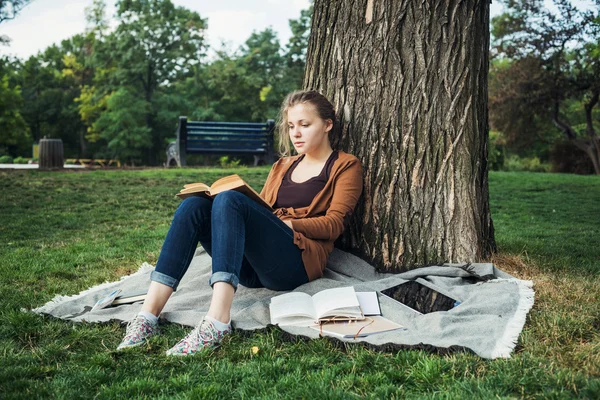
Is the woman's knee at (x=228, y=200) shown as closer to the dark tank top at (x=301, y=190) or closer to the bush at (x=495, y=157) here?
the dark tank top at (x=301, y=190)

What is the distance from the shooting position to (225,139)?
560 inches

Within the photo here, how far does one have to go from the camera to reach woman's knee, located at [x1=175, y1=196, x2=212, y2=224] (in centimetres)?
329

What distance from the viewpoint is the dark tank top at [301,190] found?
153 inches

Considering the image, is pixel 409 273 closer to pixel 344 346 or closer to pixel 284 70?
pixel 344 346

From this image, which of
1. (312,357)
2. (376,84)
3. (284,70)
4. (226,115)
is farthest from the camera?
(226,115)

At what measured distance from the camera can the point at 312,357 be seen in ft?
9.43

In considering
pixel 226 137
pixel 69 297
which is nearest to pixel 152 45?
pixel 226 137

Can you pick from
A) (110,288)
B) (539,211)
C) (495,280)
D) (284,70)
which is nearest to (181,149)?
(539,211)

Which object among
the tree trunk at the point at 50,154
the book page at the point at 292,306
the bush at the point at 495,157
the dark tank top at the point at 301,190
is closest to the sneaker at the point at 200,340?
the book page at the point at 292,306

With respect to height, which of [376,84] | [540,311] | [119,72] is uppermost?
[119,72]

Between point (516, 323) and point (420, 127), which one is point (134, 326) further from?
point (420, 127)

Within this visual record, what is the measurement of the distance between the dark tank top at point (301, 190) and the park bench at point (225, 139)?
33.1 feet

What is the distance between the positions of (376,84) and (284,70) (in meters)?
24.0

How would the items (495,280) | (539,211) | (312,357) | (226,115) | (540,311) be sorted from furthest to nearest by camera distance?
(226,115)
(539,211)
(495,280)
(540,311)
(312,357)
